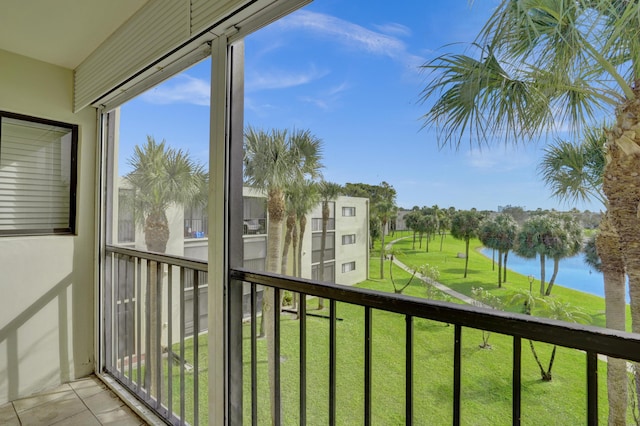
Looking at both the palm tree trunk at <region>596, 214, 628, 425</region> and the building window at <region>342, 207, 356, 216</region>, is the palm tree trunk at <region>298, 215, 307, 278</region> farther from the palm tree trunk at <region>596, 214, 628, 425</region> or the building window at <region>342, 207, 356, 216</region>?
the palm tree trunk at <region>596, 214, 628, 425</region>

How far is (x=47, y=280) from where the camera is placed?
93.8 inches

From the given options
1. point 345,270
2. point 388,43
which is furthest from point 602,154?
point 345,270

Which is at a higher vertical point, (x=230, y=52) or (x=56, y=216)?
(x=230, y=52)

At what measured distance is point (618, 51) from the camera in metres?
0.70

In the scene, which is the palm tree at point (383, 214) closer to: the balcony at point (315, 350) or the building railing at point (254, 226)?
the balcony at point (315, 350)

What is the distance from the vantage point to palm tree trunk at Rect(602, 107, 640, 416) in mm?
665

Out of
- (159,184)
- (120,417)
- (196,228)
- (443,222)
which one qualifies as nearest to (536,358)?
(443,222)

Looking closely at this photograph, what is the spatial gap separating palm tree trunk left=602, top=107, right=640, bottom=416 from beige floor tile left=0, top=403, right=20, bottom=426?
10.1 ft

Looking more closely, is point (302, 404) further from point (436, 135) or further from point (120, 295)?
point (120, 295)

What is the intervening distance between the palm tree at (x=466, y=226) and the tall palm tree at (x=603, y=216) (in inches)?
7.6

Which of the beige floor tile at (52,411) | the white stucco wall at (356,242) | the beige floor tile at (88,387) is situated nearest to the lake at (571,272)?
the white stucco wall at (356,242)

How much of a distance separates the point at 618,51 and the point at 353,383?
1329mm

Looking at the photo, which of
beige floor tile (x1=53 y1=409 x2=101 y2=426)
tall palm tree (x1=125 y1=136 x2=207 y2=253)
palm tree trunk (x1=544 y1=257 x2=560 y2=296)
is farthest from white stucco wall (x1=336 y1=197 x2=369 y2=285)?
beige floor tile (x1=53 y1=409 x2=101 y2=426)

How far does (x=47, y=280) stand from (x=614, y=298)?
3187mm
